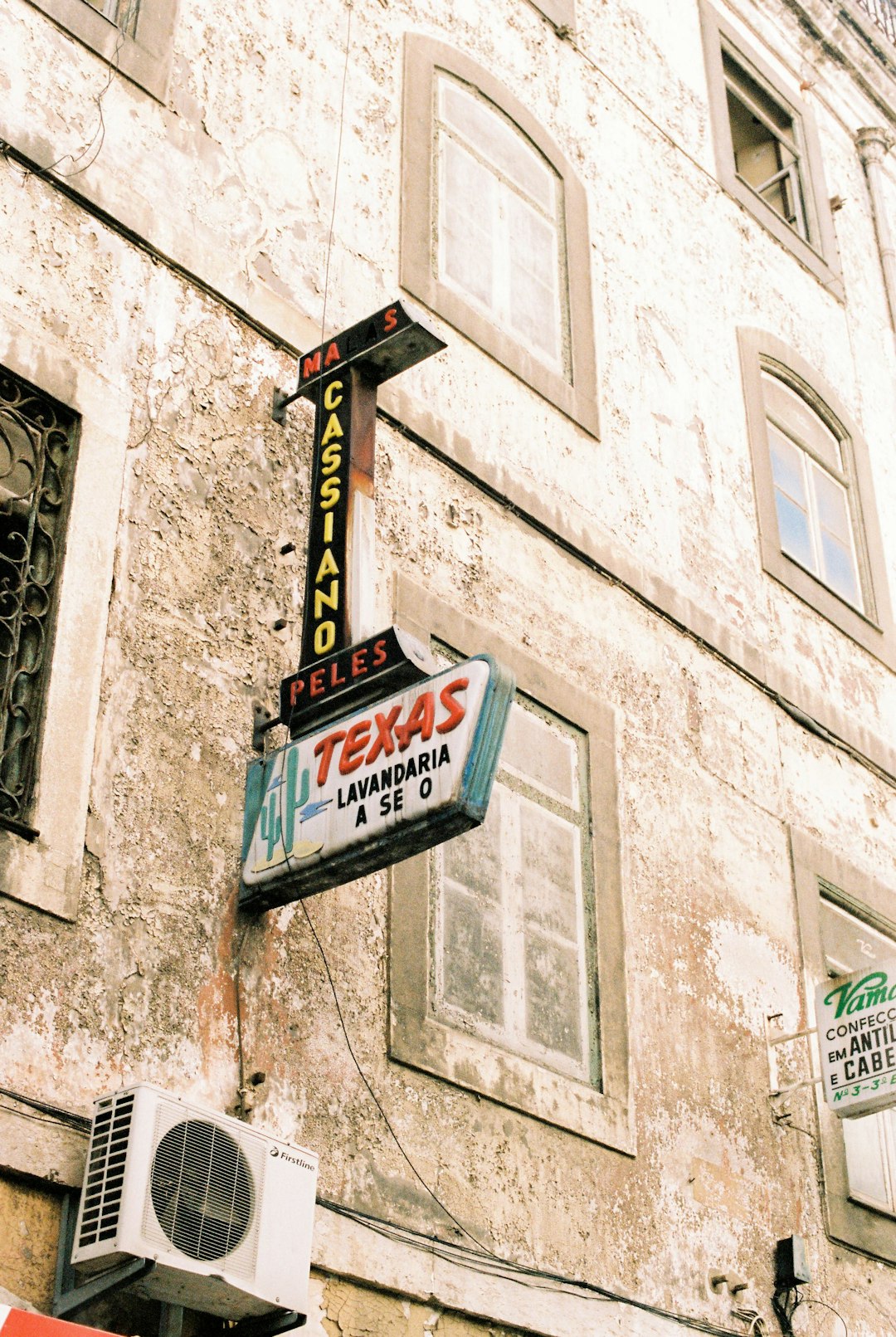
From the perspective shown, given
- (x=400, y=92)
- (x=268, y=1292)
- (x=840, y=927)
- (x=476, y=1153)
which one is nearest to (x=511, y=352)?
(x=400, y=92)

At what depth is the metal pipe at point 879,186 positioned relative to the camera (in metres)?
15.1

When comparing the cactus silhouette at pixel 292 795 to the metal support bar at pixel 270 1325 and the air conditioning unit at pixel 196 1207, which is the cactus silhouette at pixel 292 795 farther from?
the metal support bar at pixel 270 1325

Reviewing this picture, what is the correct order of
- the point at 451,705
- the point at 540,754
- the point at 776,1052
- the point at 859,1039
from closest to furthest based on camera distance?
the point at 451,705, the point at 540,754, the point at 859,1039, the point at 776,1052

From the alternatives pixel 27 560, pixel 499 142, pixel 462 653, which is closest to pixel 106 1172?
pixel 27 560

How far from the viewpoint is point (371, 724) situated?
6844mm

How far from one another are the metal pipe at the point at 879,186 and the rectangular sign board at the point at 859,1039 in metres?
7.34

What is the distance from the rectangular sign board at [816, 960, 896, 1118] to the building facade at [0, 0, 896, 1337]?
0.39 metres

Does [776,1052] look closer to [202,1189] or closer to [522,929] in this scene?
[522,929]

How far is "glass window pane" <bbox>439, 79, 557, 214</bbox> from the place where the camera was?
10648 millimetres

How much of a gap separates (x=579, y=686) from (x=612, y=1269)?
113 inches

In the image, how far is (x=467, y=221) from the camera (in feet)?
33.9

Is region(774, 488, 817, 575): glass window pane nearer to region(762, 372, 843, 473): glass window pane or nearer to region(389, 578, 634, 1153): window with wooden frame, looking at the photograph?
region(762, 372, 843, 473): glass window pane

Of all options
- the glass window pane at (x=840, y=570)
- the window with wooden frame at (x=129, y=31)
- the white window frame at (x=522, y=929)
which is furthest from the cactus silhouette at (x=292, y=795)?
the glass window pane at (x=840, y=570)

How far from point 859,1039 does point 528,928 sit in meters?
1.92
